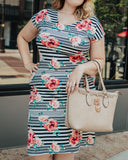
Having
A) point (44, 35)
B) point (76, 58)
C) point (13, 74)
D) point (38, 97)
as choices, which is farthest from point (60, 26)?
point (13, 74)

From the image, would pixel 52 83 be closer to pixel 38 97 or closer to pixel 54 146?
pixel 38 97

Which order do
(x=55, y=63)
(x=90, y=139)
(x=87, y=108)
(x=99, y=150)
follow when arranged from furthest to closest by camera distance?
(x=99, y=150)
(x=90, y=139)
(x=55, y=63)
(x=87, y=108)

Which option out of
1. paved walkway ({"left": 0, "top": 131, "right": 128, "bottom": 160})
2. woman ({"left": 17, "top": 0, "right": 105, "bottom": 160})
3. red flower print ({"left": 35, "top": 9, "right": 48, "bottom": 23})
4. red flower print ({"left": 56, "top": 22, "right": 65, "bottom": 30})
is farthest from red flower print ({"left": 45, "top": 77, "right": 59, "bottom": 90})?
paved walkway ({"left": 0, "top": 131, "right": 128, "bottom": 160})

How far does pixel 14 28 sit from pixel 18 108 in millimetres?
1062

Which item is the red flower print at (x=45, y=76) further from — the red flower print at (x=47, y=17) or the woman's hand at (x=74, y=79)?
the red flower print at (x=47, y=17)

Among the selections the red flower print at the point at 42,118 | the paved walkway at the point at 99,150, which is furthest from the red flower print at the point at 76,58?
the paved walkway at the point at 99,150

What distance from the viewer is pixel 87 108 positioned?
78.6 inches

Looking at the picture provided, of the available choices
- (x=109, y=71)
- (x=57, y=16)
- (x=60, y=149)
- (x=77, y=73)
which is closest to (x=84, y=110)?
(x=77, y=73)

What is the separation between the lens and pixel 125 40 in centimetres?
513

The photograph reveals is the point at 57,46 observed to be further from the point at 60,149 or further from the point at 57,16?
the point at 60,149

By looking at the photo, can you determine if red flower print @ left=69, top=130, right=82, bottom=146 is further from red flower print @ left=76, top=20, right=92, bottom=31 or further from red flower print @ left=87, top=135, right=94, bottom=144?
red flower print @ left=76, top=20, right=92, bottom=31

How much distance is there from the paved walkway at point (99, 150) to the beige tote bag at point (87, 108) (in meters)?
1.95

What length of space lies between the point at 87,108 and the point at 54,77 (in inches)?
12.5

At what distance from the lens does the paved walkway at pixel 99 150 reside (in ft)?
12.7
